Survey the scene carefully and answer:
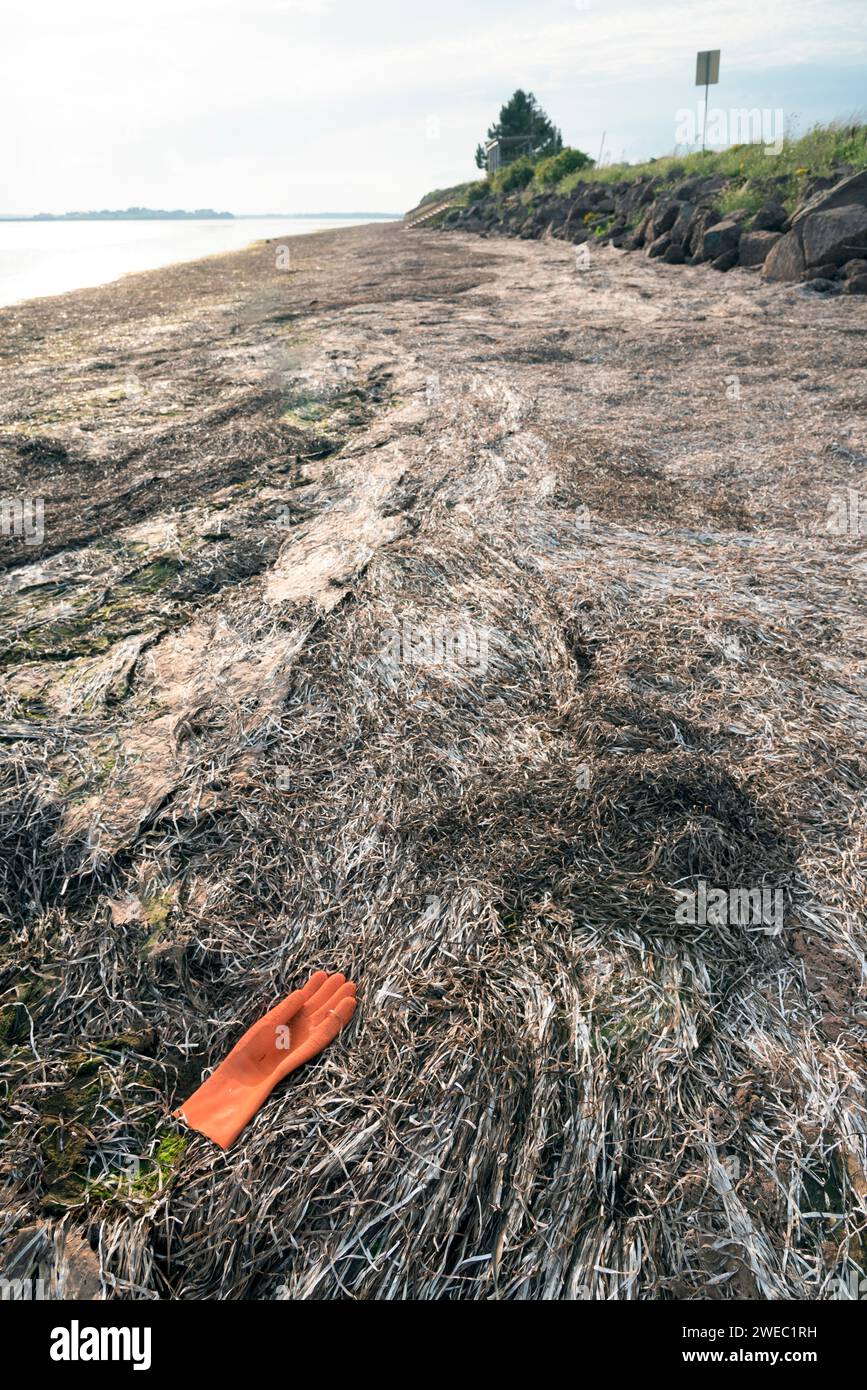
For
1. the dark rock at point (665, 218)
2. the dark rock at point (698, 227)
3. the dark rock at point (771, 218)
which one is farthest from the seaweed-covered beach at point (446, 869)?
the dark rock at point (665, 218)

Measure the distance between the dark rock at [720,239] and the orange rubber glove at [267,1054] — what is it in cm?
1652

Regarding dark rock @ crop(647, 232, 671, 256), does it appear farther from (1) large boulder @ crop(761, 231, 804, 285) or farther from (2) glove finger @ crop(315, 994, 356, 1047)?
(2) glove finger @ crop(315, 994, 356, 1047)

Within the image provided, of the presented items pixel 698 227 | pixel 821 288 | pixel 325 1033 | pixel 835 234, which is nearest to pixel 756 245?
pixel 835 234

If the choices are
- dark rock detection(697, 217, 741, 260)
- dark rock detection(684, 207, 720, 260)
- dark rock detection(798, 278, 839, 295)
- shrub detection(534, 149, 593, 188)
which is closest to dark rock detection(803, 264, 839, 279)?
dark rock detection(798, 278, 839, 295)

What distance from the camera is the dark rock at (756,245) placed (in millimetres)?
12969

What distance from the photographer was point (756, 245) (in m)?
13.1

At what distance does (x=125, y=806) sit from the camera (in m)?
2.78

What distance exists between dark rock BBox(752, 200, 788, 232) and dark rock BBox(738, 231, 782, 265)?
0.26 m

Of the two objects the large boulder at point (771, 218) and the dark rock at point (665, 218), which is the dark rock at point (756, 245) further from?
the dark rock at point (665, 218)

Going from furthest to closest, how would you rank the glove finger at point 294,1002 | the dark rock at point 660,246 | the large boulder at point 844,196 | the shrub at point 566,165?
1. the shrub at point 566,165
2. the dark rock at point 660,246
3. the large boulder at point 844,196
4. the glove finger at point 294,1002

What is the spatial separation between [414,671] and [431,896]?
138 cm

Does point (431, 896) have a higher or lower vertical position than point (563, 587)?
lower
